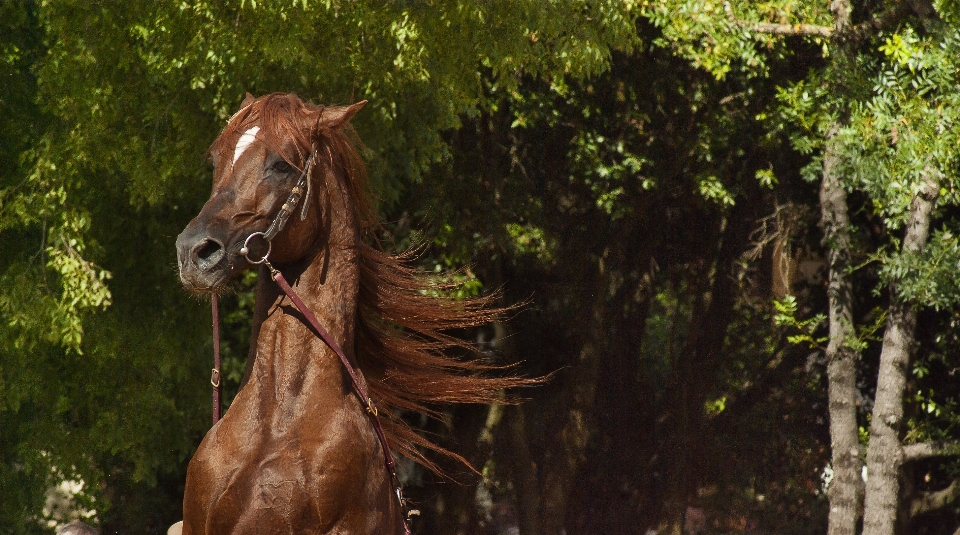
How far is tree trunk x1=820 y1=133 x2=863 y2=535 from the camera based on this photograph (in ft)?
32.1

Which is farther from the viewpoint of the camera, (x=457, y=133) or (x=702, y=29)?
(x=457, y=133)

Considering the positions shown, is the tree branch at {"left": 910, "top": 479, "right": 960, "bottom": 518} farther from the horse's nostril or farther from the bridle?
the horse's nostril

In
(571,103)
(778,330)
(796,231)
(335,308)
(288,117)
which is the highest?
(571,103)

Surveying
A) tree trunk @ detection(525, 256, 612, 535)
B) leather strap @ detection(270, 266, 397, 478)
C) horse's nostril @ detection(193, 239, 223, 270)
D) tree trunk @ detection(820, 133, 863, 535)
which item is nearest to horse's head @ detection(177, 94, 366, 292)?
horse's nostril @ detection(193, 239, 223, 270)

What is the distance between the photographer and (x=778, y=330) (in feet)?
36.7

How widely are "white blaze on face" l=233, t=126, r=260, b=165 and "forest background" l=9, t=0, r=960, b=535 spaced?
320 cm

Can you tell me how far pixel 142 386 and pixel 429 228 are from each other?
2.68 m

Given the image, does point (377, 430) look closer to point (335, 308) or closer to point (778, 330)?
point (335, 308)

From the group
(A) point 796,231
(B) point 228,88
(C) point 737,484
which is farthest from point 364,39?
(C) point 737,484

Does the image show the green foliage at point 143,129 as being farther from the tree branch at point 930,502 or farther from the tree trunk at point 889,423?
the tree branch at point 930,502

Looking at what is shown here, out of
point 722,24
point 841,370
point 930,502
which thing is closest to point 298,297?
point 722,24

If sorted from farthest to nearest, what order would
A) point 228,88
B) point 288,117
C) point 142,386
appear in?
point 142,386
point 228,88
point 288,117

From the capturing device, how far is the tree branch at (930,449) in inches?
382

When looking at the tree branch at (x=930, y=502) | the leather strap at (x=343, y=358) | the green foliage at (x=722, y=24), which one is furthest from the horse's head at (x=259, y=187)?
the tree branch at (x=930, y=502)
